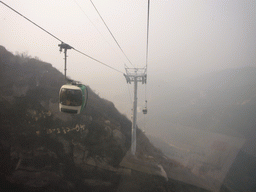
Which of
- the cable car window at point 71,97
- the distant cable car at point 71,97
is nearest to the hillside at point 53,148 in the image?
the distant cable car at point 71,97

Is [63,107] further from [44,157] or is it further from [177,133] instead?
[177,133]

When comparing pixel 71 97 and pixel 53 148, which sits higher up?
pixel 71 97

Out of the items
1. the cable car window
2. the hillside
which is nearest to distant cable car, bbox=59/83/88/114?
the cable car window

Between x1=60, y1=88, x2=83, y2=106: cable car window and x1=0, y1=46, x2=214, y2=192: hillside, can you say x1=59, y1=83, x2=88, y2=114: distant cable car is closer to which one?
x1=60, y1=88, x2=83, y2=106: cable car window

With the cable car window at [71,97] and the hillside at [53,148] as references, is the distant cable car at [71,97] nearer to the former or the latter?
the cable car window at [71,97]

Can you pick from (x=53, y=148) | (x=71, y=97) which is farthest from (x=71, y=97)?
(x=53, y=148)

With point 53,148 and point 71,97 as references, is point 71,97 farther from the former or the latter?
point 53,148
